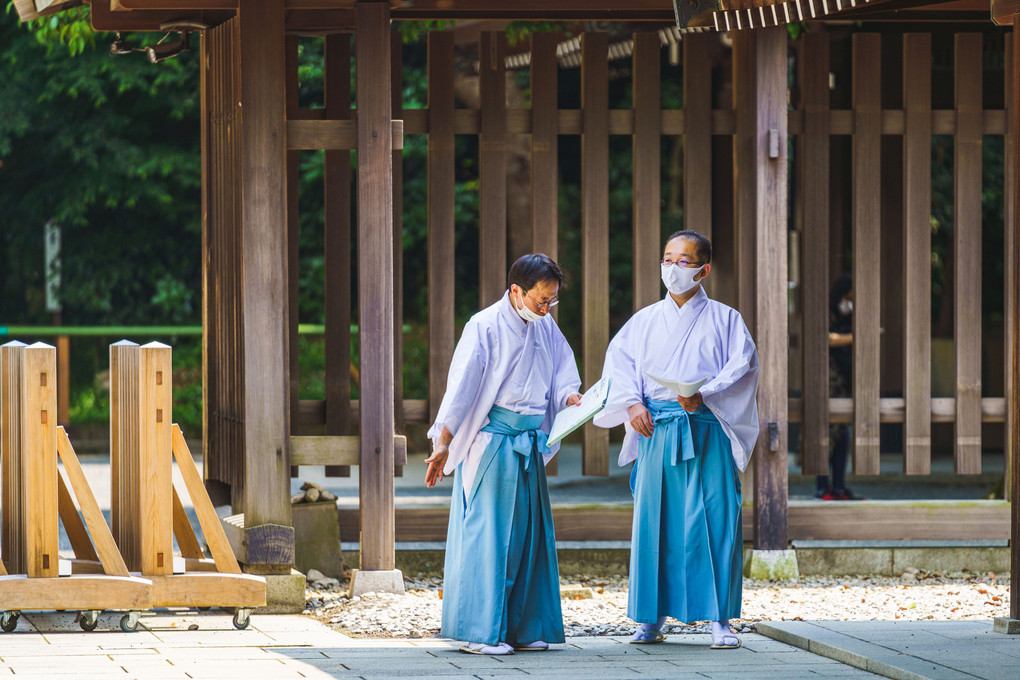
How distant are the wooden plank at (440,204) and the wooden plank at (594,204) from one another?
2.43 ft

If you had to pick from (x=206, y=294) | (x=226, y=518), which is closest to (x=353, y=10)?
(x=206, y=294)

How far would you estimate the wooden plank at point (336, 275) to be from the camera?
7977 mm

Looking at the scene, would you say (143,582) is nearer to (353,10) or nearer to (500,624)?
(500,624)

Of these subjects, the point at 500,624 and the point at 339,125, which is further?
the point at 339,125

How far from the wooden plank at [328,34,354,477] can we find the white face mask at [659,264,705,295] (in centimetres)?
242

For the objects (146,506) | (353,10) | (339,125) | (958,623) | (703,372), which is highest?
(353,10)

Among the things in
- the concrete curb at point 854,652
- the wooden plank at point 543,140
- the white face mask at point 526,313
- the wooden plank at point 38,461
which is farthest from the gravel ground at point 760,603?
the wooden plank at point 543,140

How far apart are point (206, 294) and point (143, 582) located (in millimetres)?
2413

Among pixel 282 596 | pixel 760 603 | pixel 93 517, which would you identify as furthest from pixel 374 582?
pixel 760 603

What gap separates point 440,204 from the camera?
25.9ft

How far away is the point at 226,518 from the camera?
735 cm

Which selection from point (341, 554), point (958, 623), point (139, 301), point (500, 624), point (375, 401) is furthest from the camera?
point (139, 301)

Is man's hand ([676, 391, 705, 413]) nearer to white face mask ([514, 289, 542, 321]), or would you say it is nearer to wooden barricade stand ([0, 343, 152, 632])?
white face mask ([514, 289, 542, 321])

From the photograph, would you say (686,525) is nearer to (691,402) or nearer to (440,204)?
(691,402)
